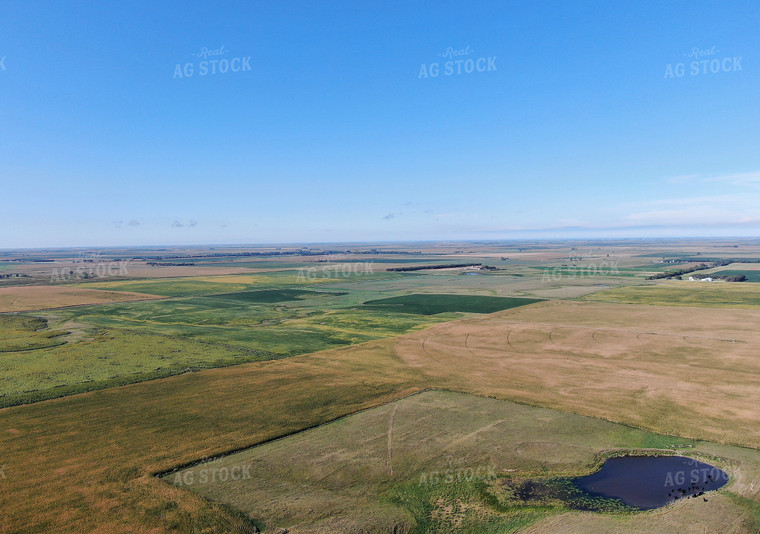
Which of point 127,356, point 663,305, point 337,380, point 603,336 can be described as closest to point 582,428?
point 337,380

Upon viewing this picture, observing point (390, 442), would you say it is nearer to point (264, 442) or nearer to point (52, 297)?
point (264, 442)

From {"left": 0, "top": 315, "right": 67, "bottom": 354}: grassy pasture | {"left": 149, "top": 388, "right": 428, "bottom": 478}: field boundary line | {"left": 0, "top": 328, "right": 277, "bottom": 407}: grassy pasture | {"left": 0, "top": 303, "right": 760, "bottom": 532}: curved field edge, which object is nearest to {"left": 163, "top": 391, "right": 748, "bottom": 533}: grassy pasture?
{"left": 149, "top": 388, "right": 428, "bottom": 478}: field boundary line

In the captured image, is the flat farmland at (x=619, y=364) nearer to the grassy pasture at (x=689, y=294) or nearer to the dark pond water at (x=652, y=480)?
the dark pond water at (x=652, y=480)

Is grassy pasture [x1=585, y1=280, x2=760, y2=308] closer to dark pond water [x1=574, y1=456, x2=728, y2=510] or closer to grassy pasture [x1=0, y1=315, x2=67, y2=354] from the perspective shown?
dark pond water [x1=574, y1=456, x2=728, y2=510]

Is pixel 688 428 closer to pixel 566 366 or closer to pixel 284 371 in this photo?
pixel 566 366

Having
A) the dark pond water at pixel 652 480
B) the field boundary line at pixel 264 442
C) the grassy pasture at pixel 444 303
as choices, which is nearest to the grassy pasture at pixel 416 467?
the field boundary line at pixel 264 442

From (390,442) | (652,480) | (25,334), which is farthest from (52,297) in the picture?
(652,480)
